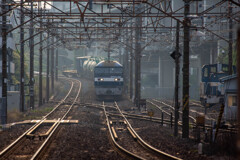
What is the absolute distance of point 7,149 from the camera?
423 inches

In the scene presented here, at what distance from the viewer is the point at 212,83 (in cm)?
2633

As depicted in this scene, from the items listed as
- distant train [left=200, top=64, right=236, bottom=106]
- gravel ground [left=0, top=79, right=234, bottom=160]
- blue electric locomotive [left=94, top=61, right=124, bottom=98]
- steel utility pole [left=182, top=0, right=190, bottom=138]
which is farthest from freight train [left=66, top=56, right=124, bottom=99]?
steel utility pole [left=182, top=0, right=190, bottom=138]

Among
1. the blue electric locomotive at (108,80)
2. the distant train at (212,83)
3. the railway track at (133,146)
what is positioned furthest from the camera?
the blue electric locomotive at (108,80)

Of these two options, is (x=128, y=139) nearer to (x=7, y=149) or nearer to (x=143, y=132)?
(x=143, y=132)

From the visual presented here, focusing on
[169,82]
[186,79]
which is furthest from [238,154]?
[169,82]

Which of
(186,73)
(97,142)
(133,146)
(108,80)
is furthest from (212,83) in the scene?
(97,142)

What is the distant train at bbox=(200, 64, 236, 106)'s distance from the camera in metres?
25.9

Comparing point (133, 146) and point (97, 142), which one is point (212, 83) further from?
point (97, 142)

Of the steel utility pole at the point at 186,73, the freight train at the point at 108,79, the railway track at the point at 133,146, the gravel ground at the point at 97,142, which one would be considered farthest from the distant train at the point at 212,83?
the steel utility pole at the point at 186,73

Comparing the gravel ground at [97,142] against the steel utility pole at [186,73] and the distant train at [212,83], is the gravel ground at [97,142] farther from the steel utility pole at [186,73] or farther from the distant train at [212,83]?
the distant train at [212,83]

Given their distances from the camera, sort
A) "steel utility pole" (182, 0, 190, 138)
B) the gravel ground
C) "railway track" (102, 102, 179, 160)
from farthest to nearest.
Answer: "steel utility pole" (182, 0, 190, 138), the gravel ground, "railway track" (102, 102, 179, 160)

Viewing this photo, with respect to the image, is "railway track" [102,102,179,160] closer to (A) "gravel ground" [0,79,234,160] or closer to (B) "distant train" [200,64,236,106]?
(A) "gravel ground" [0,79,234,160]

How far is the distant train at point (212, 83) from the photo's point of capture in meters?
25.9

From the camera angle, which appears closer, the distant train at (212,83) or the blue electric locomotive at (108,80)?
the distant train at (212,83)
